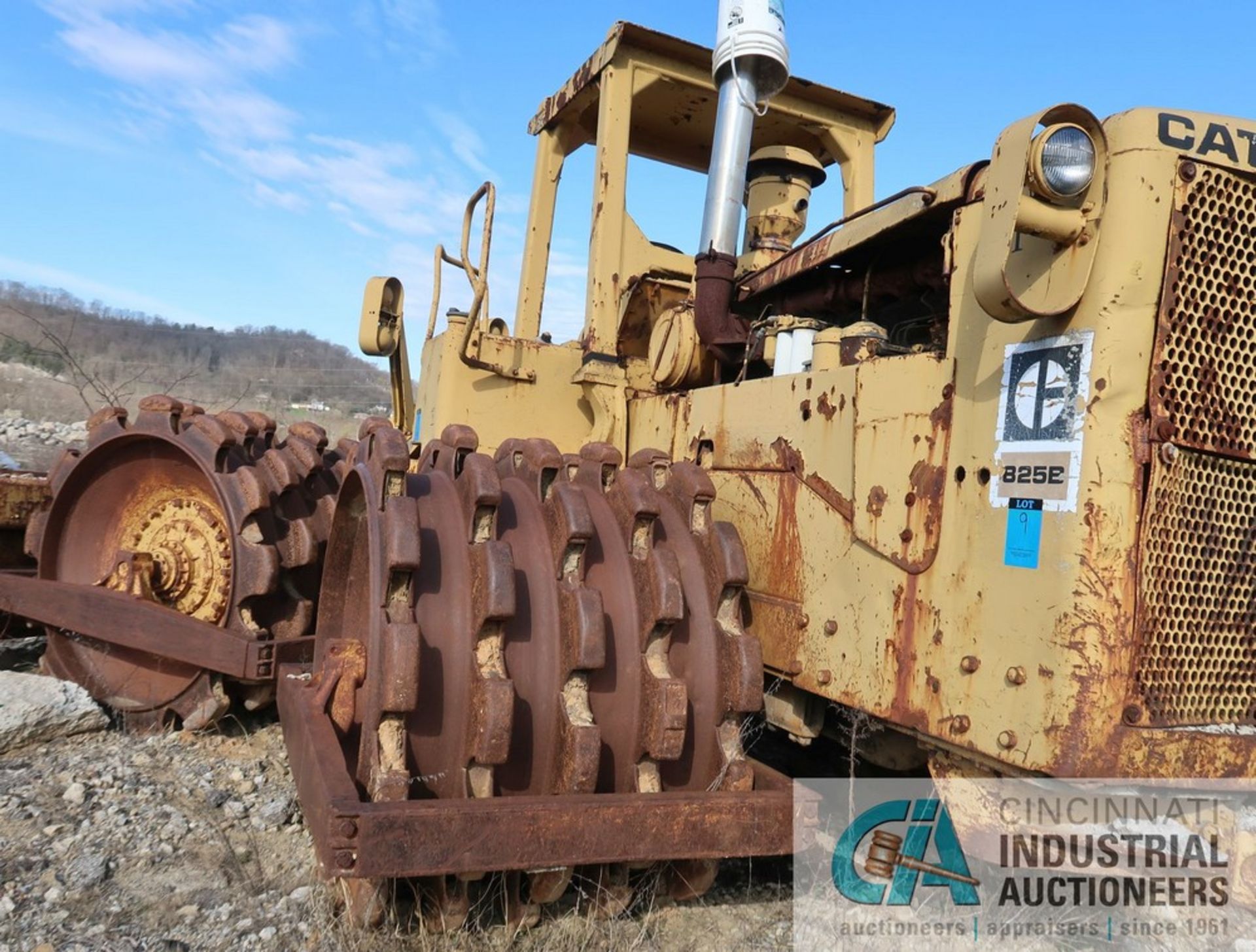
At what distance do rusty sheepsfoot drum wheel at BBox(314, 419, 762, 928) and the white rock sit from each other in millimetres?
1426

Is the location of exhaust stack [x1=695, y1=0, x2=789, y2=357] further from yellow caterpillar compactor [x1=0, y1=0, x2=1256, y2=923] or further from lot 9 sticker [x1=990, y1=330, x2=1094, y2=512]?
lot 9 sticker [x1=990, y1=330, x2=1094, y2=512]

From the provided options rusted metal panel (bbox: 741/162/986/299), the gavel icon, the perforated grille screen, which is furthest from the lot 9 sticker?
the gavel icon

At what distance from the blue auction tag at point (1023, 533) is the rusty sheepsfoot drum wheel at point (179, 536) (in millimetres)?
2444

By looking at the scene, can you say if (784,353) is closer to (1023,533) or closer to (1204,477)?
(1023,533)

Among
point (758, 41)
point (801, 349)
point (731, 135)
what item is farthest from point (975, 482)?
point (758, 41)

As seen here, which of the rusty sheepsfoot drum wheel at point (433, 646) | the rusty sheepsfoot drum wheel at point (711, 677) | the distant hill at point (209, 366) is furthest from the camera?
the distant hill at point (209, 366)

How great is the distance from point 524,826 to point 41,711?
2272 millimetres

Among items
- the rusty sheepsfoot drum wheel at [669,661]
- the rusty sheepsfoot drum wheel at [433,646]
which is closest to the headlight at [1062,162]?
the rusty sheepsfoot drum wheel at [669,661]

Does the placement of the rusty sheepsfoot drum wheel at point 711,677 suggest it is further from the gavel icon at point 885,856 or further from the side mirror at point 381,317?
the side mirror at point 381,317

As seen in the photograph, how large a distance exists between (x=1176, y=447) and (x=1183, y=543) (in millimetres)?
202

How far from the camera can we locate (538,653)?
2.21 meters

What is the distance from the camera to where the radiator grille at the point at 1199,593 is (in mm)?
1836

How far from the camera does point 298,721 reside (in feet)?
7.98

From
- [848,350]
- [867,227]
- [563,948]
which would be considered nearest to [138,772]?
[563,948]
